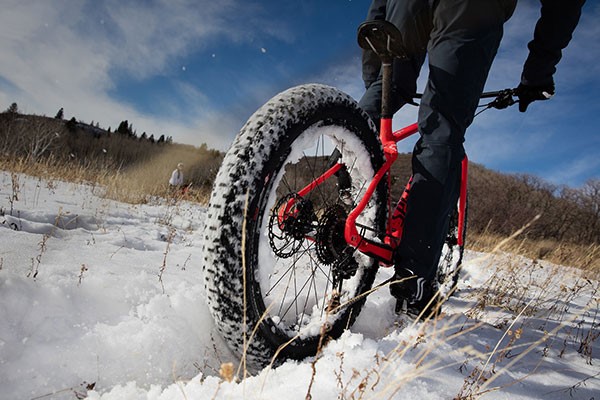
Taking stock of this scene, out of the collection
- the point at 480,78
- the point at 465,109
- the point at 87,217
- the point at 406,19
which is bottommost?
the point at 87,217

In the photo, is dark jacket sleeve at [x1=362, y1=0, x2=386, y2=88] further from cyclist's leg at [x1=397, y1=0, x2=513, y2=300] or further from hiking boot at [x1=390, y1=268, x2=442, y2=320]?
hiking boot at [x1=390, y1=268, x2=442, y2=320]

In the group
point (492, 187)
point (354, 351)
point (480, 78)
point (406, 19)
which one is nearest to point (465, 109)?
point (480, 78)

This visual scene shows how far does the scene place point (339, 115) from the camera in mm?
1184

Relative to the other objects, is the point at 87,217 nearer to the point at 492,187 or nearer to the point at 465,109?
the point at 465,109

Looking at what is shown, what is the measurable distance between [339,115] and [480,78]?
2.06ft

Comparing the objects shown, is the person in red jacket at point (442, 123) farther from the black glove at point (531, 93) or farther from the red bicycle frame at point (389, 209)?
the black glove at point (531, 93)

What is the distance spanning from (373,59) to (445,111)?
37.2 inches

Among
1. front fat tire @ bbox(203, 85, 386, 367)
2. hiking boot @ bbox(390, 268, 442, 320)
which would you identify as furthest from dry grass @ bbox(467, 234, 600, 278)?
front fat tire @ bbox(203, 85, 386, 367)

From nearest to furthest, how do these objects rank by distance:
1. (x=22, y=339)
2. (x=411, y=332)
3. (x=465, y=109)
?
(x=22, y=339) < (x=411, y=332) < (x=465, y=109)

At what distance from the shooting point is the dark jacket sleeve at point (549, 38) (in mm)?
1491

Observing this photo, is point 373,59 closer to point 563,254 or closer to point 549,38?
point 549,38

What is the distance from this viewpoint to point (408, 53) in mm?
1728

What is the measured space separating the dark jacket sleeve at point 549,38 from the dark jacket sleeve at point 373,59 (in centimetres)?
82

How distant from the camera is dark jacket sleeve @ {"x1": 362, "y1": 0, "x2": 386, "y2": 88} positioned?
79.4 inches
